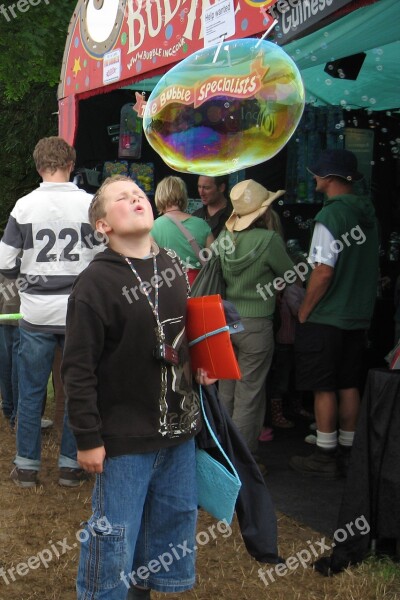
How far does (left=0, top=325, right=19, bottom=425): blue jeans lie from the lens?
207 inches

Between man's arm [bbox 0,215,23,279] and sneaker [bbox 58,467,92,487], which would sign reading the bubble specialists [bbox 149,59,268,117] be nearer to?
man's arm [bbox 0,215,23,279]

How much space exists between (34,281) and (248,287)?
1.21m

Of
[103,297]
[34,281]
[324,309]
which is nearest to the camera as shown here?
[103,297]

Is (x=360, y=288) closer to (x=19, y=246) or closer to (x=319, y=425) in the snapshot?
(x=319, y=425)

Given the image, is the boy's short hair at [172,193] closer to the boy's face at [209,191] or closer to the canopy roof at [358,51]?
the boy's face at [209,191]

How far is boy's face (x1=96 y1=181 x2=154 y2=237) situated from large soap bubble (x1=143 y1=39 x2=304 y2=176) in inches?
41.3

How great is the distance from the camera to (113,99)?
672cm

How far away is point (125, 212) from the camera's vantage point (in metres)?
2.28

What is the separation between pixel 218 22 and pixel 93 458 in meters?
2.80

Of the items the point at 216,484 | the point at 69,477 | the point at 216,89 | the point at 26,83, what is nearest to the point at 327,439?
the point at 69,477

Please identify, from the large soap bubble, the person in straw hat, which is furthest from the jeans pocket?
the person in straw hat

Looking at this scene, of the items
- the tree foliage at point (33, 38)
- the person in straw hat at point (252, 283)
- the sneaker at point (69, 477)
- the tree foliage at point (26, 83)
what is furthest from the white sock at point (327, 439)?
the tree foliage at point (33, 38)

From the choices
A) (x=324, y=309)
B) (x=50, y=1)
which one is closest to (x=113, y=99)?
(x=324, y=309)

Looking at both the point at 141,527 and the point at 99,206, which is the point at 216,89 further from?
the point at 141,527
